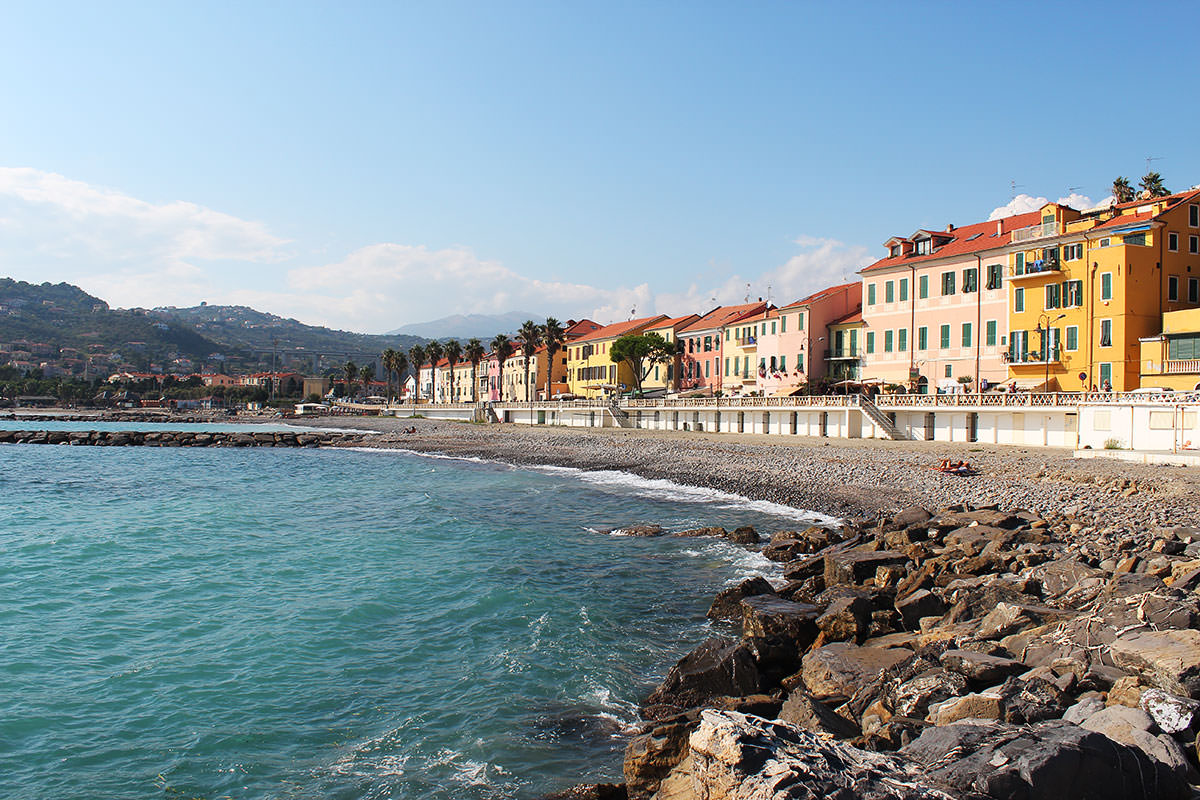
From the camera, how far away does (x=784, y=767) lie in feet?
15.4

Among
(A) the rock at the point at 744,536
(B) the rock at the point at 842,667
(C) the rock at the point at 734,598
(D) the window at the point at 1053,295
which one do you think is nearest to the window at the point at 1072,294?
(D) the window at the point at 1053,295

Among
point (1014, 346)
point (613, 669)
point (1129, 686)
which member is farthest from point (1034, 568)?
point (1014, 346)

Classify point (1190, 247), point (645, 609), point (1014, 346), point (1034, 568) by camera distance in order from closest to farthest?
point (1034, 568)
point (645, 609)
point (1190, 247)
point (1014, 346)

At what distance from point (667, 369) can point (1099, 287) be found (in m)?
44.9

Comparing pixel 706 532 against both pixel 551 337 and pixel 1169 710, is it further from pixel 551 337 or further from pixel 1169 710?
pixel 551 337

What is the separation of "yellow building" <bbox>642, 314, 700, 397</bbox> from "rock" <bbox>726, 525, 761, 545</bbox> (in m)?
53.5

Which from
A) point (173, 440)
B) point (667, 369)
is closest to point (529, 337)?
point (667, 369)

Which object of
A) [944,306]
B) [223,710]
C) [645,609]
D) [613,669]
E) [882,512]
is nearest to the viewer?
[223,710]

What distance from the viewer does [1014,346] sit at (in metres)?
42.0

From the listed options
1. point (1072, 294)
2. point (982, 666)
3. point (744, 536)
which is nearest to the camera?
point (982, 666)

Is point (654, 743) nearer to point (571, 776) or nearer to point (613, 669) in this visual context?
point (571, 776)

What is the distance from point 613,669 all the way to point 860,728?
4.37 meters

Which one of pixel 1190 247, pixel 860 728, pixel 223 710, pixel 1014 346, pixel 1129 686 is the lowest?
pixel 223 710

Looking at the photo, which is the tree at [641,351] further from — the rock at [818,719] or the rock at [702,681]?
the rock at [818,719]
